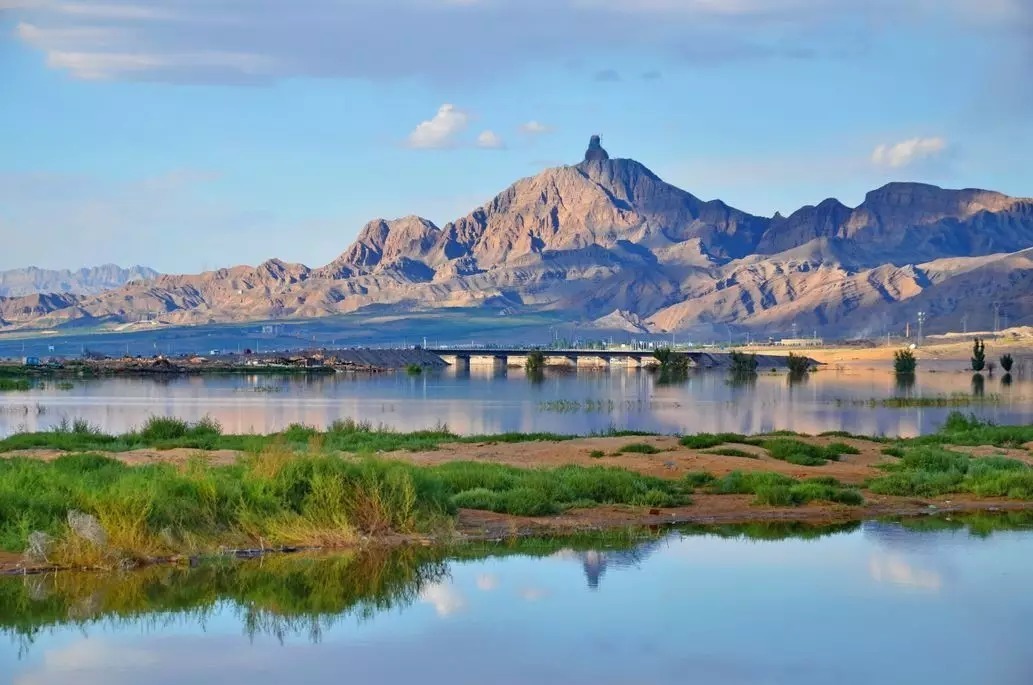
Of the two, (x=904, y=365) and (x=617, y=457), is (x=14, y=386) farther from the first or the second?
(x=617, y=457)

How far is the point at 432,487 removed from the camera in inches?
917

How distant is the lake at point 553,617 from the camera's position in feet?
48.1

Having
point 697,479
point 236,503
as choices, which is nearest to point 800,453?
point 697,479

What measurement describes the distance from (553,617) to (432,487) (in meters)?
6.52

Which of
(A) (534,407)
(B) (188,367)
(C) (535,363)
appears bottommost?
(C) (535,363)

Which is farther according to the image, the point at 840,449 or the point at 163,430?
the point at 163,430

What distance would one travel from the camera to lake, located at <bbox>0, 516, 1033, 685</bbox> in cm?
1467

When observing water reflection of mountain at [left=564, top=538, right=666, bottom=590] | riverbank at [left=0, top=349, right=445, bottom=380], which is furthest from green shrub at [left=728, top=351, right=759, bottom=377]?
water reflection of mountain at [left=564, top=538, right=666, bottom=590]

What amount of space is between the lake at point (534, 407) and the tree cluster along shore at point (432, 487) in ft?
51.4

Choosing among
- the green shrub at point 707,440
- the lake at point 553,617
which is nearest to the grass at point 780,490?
the lake at point 553,617

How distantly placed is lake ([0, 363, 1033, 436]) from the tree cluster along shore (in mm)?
15673

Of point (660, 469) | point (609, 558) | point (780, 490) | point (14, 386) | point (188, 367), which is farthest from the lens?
point (188, 367)

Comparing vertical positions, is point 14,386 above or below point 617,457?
below

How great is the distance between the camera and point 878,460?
33.6m
